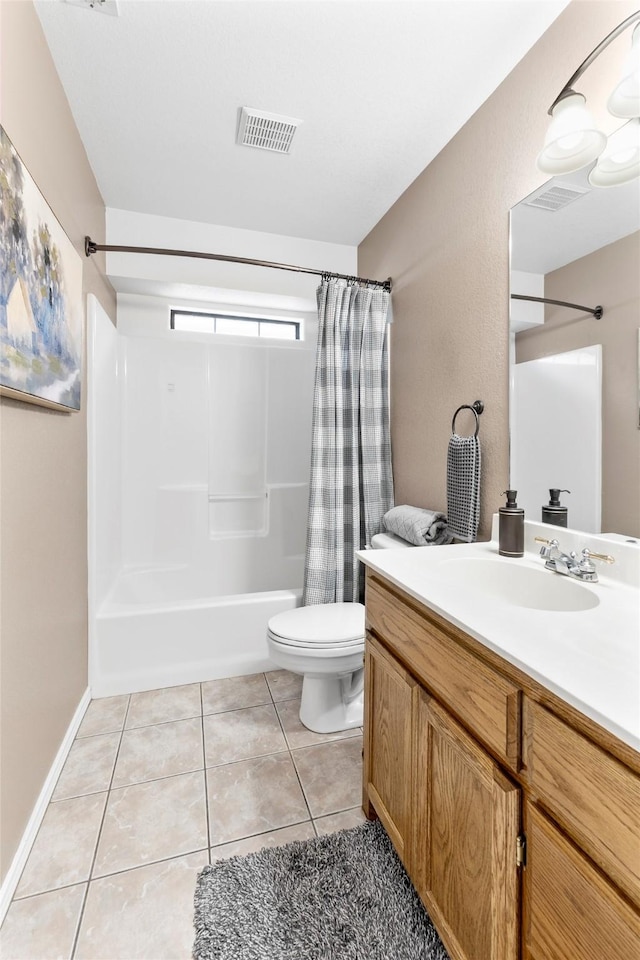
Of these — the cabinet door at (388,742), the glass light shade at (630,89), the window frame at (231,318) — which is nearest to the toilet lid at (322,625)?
the cabinet door at (388,742)

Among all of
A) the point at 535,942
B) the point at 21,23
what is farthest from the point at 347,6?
the point at 535,942

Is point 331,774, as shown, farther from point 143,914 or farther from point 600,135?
point 600,135

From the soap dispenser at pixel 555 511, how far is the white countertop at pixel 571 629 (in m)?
0.03

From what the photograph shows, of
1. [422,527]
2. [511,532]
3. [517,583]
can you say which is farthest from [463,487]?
[517,583]

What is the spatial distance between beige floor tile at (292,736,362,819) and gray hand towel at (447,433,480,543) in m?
0.93

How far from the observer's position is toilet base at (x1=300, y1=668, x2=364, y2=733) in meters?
1.84

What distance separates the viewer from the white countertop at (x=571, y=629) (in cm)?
60

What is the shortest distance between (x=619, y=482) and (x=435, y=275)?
1286mm

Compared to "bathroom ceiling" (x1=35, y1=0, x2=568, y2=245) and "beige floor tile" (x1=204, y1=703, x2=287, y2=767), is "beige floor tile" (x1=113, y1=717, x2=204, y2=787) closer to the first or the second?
"beige floor tile" (x1=204, y1=703, x2=287, y2=767)

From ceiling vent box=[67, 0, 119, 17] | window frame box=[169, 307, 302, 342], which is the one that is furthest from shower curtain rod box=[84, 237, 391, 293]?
ceiling vent box=[67, 0, 119, 17]

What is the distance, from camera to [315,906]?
113 centimetres

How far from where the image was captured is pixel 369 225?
2609 mm

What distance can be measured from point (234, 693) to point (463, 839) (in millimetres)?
1459

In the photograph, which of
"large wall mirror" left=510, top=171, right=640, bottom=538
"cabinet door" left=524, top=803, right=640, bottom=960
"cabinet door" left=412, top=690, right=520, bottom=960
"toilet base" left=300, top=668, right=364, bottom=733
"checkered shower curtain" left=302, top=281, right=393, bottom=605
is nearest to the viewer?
"cabinet door" left=524, top=803, right=640, bottom=960
